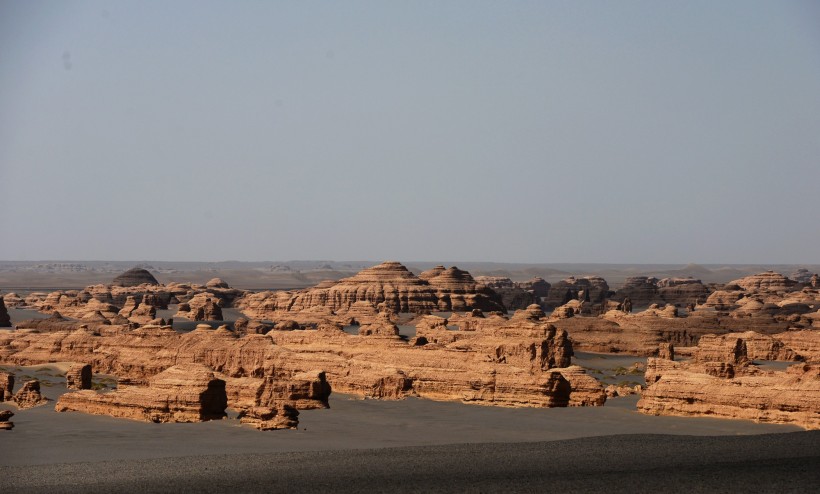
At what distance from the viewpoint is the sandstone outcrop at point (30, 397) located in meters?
55.7

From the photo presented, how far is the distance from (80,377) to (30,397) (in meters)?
7.45

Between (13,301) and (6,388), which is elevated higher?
(13,301)

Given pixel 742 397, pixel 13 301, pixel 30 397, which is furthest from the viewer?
pixel 13 301

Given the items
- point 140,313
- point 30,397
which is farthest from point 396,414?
point 140,313

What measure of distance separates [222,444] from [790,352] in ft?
196

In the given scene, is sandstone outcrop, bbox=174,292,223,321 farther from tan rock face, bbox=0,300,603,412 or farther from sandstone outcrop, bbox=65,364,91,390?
sandstone outcrop, bbox=65,364,91,390

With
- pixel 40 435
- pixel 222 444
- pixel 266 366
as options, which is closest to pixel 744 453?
pixel 222 444

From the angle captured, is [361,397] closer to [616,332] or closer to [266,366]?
[266,366]

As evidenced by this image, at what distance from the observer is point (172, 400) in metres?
49.4

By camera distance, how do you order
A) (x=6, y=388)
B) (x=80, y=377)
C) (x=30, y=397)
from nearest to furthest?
(x=30, y=397), (x=6, y=388), (x=80, y=377)

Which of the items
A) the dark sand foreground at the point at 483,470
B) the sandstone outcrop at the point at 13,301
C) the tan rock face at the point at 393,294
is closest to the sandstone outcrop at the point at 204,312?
the tan rock face at the point at 393,294

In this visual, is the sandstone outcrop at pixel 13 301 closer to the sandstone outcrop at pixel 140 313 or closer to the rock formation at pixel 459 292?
the sandstone outcrop at pixel 140 313

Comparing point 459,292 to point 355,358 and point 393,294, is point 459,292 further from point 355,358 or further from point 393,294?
point 355,358

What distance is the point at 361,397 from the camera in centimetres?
6188
